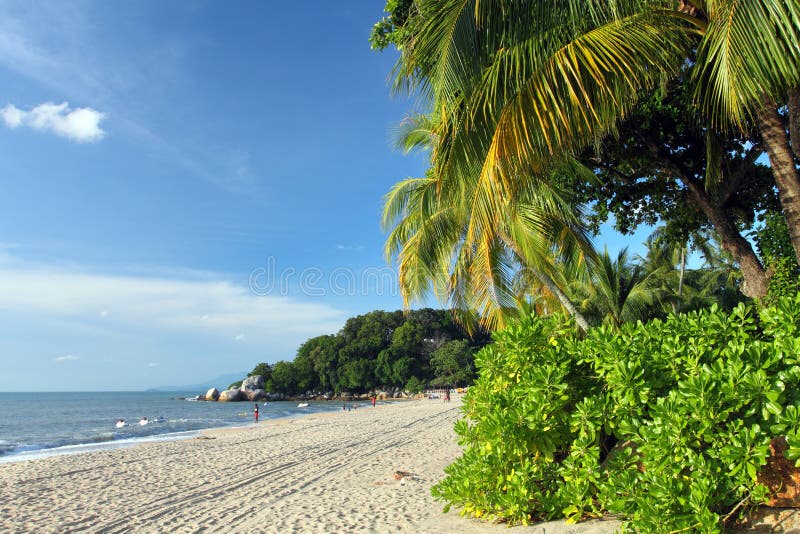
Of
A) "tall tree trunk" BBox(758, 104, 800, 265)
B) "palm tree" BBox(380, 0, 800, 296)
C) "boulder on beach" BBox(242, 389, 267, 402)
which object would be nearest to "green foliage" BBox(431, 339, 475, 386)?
"boulder on beach" BBox(242, 389, 267, 402)

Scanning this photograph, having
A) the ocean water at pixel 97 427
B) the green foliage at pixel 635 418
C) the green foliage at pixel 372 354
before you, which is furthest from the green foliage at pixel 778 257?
the green foliage at pixel 372 354

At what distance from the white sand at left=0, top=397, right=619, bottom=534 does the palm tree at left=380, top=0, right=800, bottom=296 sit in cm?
315

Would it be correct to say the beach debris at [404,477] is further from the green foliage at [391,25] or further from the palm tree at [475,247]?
the green foliage at [391,25]

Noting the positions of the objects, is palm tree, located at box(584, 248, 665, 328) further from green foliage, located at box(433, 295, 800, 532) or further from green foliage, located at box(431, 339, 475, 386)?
green foliage, located at box(431, 339, 475, 386)

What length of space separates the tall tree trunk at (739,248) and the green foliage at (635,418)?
292 cm

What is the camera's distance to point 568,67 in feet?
12.8

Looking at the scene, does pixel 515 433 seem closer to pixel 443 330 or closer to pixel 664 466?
pixel 664 466

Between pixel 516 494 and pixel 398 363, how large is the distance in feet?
203

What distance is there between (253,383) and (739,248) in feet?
252

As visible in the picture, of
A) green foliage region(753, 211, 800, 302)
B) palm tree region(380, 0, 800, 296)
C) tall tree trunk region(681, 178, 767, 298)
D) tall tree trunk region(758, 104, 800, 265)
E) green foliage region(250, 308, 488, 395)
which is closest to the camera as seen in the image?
palm tree region(380, 0, 800, 296)

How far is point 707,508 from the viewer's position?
2.84m

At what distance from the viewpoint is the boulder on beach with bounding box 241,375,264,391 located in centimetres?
7531

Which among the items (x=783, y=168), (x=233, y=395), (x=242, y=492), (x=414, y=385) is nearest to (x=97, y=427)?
(x=242, y=492)

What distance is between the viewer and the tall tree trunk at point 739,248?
20.2 ft
